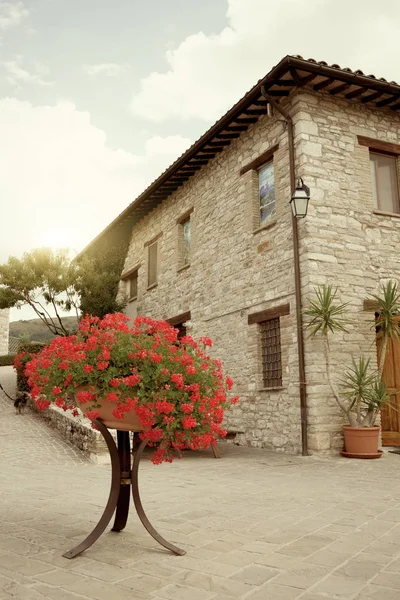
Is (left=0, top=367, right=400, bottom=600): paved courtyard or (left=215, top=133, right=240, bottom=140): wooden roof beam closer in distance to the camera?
(left=0, top=367, right=400, bottom=600): paved courtyard

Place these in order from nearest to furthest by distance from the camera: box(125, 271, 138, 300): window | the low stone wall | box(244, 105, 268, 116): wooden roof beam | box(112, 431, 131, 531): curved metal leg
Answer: box(112, 431, 131, 531): curved metal leg < the low stone wall < box(244, 105, 268, 116): wooden roof beam < box(125, 271, 138, 300): window

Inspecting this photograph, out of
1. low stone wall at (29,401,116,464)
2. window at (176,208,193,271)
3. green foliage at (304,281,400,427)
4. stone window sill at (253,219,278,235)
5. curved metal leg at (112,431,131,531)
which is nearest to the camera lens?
curved metal leg at (112,431,131,531)

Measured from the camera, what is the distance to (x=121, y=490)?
11.3 feet

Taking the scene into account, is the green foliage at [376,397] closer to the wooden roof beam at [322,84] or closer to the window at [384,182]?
the window at [384,182]

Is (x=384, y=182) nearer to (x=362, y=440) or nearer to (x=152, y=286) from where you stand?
(x=362, y=440)

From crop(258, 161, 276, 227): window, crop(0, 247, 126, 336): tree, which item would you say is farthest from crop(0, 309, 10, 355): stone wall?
crop(258, 161, 276, 227): window

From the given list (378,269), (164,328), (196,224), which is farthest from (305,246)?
(164,328)

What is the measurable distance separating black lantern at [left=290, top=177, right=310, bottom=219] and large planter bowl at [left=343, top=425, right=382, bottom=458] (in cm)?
324

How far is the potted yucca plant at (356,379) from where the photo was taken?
753cm

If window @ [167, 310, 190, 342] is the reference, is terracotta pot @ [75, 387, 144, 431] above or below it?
below

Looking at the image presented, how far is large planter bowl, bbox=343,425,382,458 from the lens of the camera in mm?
7484

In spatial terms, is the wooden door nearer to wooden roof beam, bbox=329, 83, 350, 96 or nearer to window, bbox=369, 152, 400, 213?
window, bbox=369, 152, 400, 213

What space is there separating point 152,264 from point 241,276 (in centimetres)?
493

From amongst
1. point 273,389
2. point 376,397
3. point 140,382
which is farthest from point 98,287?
point 140,382
